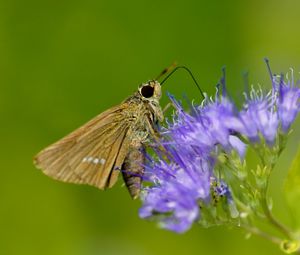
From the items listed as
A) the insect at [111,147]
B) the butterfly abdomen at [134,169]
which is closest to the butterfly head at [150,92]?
the insect at [111,147]

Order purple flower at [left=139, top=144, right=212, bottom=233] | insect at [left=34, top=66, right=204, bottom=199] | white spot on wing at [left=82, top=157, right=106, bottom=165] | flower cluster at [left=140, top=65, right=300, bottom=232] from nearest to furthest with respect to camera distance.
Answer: purple flower at [left=139, top=144, right=212, bottom=233], flower cluster at [left=140, top=65, right=300, bottom=232], insect at [left=34, top=66, right=204, bottom=199], white spot on wing at [left=82, top=157, right=106, bottom=165]

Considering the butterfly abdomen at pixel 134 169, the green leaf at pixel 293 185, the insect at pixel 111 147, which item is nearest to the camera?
the green leaf at pixel 293 185

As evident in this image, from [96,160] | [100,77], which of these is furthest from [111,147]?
[100,77]

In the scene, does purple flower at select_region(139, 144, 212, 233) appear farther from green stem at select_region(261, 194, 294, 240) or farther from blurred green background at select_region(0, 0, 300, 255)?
blurred green background at select_region(0, 0, 300, 255)

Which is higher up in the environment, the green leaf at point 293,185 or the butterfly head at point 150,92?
the butterfly head at point 150,92

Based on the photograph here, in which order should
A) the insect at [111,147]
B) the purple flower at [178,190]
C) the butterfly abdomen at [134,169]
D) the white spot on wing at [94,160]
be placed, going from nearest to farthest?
1. the purple flower at [178,190]
2. the butterfly abdomen at [134,169]
3. the insect at [111,147]
4. the white spot on wing at [94,160]

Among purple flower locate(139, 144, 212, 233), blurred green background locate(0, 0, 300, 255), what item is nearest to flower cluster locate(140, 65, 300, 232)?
purple flower locate(139, 144, 212, 233)

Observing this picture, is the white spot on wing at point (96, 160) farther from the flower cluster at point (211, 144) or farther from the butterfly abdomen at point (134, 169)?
the flower cluster at point (211, 144)
